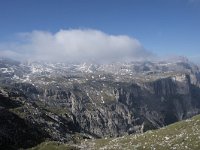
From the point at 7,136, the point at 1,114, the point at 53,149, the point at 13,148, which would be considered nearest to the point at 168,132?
the point at 53,149

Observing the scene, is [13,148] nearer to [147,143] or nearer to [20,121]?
[20,121]

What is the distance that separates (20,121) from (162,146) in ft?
363

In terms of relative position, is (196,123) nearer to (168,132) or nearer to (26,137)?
(168,132)

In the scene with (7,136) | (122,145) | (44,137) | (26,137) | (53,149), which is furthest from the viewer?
(44,137)

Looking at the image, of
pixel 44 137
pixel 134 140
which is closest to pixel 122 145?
pixel 134 140

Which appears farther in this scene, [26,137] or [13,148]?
[26,137]

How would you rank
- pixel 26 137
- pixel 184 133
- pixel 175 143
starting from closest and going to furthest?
pixel 175 143 < pixel 184 133 < pixel 26 137

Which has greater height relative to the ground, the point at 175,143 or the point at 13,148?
the point at 175,143

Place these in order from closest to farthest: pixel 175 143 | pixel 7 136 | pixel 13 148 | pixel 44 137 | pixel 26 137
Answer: pixel 175 143 → pixel 13 148 → pixel 7 136 → pixel 26 137 → pixel 44 137

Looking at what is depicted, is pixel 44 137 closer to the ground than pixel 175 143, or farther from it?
closer to the ground

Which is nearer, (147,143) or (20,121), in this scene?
(147,143)

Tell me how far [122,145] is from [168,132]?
46.2ft

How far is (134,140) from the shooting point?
365ft

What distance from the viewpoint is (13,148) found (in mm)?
142250
